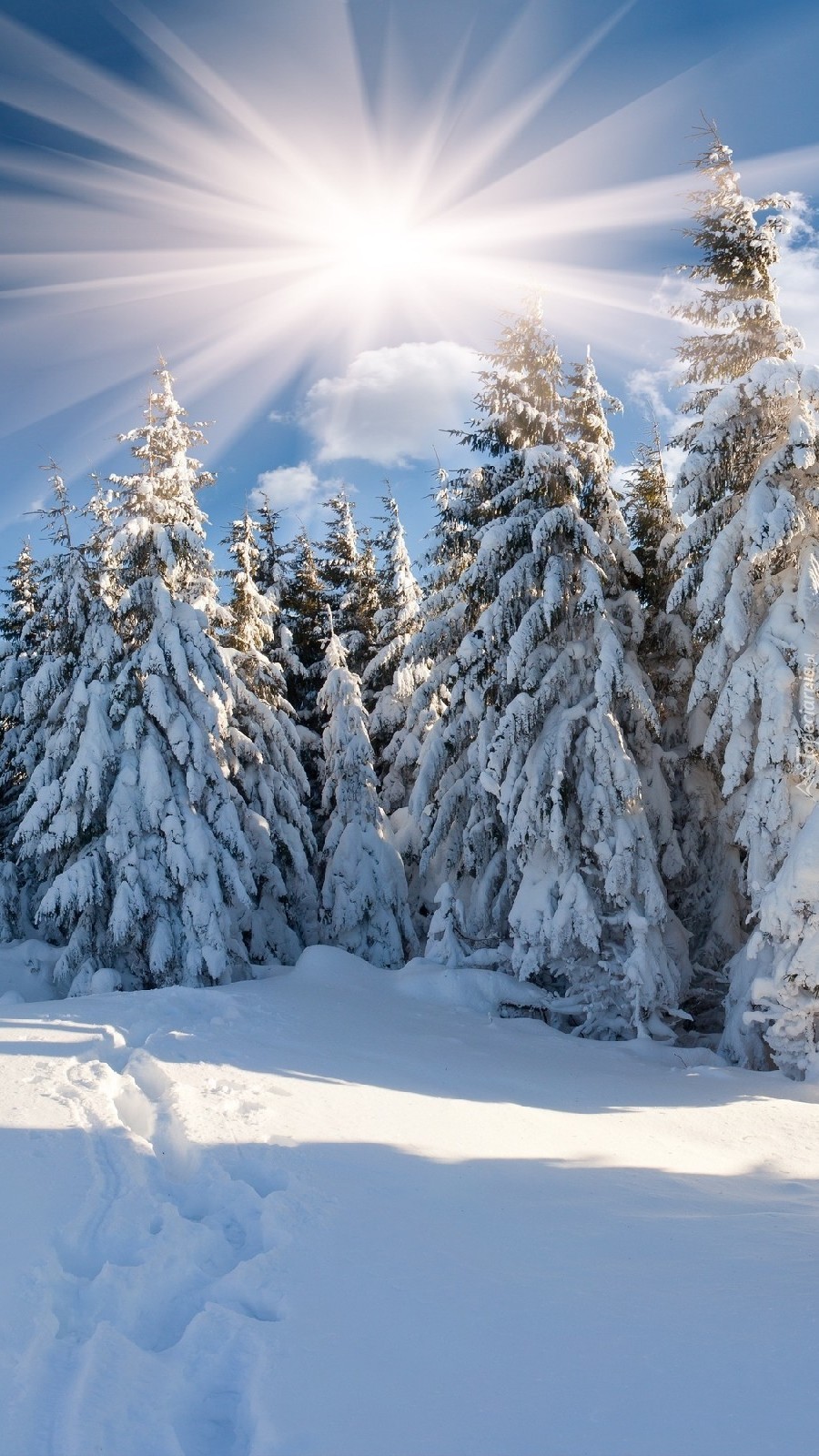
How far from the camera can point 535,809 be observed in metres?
12.9

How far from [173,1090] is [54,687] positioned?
11.8 meters

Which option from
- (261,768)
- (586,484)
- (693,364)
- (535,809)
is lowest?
(535,809)

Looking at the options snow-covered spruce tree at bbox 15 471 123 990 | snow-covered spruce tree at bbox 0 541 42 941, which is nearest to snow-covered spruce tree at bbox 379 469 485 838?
snow-covered spruce tree at bbox 15 471 123 990

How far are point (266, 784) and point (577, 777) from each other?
7.69 m

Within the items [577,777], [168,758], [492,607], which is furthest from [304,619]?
[577,777]

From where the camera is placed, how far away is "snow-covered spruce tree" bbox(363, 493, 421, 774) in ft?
70.6

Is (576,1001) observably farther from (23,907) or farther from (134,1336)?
(23,907)

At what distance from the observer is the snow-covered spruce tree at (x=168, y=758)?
46.1ft

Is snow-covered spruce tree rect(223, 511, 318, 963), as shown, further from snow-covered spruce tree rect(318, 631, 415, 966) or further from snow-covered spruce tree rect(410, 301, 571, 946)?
snow-covered spruce tree rect(410, 301, 571, 946)

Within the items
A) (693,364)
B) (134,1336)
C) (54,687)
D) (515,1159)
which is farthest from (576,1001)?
(54,687)

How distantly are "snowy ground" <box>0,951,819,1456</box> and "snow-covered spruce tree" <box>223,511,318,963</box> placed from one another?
8591 millimetres

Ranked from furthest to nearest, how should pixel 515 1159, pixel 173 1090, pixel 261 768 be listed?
pixel 261 768 < pixel 173 1090 < pixel 515 1159

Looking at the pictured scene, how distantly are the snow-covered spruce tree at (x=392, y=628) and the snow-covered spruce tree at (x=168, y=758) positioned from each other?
6.50m

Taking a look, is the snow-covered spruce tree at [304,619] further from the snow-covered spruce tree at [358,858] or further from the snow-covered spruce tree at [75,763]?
the snow-covered spruce tree at [75,763]
